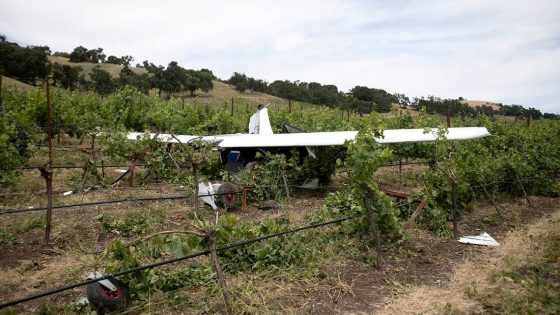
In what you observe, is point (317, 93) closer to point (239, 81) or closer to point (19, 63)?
point (239, 81)

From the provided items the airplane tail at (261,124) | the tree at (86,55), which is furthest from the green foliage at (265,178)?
the tree at (86,55)

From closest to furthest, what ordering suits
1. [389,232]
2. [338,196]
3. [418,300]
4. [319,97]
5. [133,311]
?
[133,311] < [418,300] < [389,232] < [338,196] < [319,97]

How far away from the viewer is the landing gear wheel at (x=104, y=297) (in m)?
4.21

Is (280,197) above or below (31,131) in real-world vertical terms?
below

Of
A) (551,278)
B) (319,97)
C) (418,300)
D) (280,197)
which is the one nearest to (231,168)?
(280,197)

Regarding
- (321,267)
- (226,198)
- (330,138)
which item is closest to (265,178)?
(226,198)

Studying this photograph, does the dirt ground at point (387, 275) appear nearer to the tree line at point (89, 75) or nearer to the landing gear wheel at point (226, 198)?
the landing gear wheel at point (226, 198)

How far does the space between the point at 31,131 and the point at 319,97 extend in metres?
49.7

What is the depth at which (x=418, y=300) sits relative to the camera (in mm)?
4738

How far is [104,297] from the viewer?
421 centimetres

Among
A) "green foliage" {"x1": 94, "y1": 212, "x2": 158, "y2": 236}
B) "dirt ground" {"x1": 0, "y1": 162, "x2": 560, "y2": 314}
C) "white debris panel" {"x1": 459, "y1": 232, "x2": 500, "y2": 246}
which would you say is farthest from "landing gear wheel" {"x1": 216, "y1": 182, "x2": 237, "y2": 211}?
"white debris panel" {"x1": 459, "y1": 232, "x2": 500, "y2": 246}

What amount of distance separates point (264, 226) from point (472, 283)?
298 cm

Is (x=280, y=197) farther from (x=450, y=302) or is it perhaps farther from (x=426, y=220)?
(x=450, y=302)

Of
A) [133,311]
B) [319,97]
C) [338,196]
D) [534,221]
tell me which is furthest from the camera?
[319,97]
